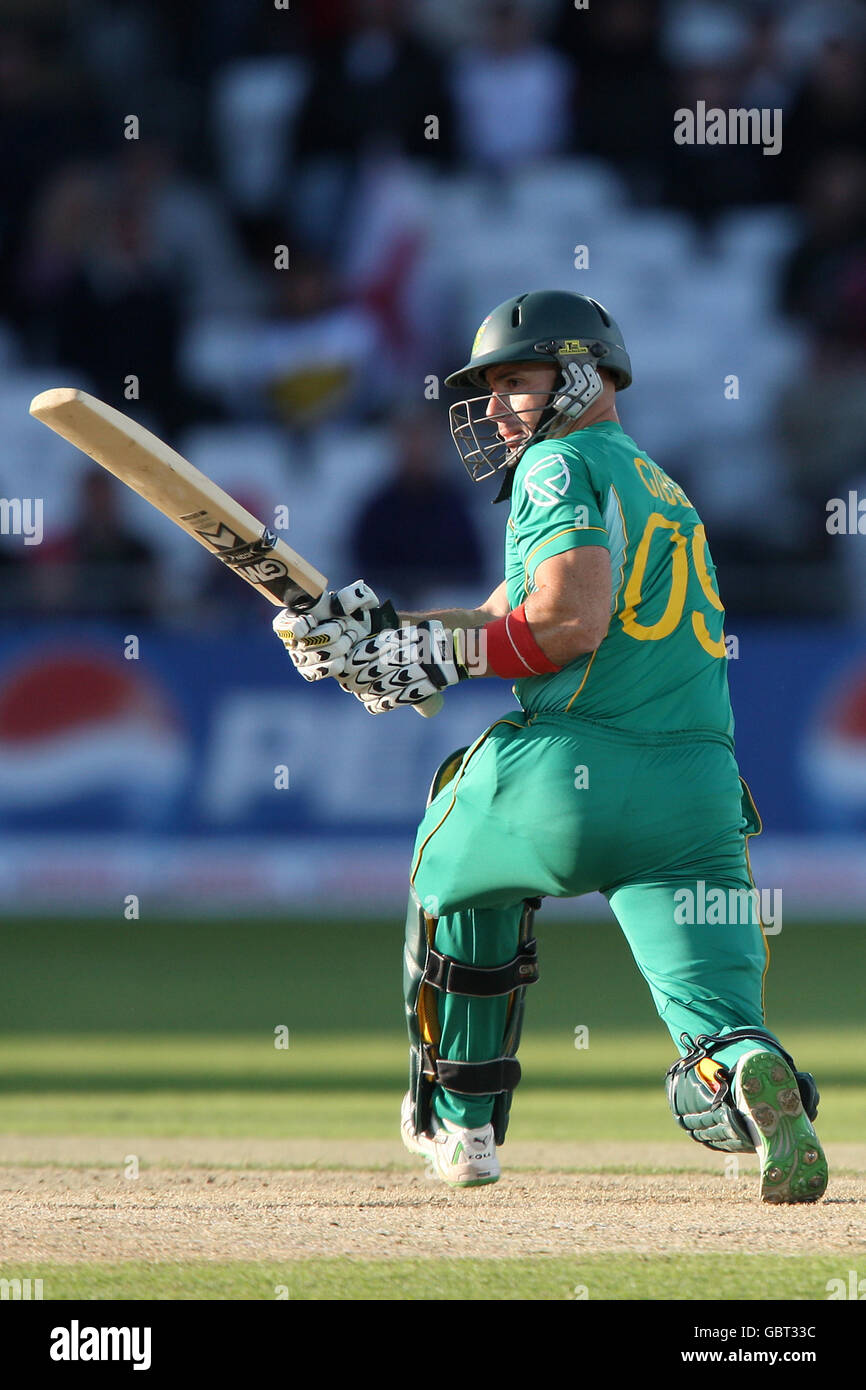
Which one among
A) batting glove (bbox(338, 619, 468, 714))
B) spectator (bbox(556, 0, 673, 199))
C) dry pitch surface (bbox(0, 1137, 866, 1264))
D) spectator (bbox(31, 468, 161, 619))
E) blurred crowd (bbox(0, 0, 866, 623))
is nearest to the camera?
dry pitch surface (bbox(0, 1137, 866, 1264))

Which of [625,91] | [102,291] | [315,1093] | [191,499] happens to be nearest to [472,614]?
[191,499]

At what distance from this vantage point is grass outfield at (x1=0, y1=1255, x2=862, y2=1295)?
3.34 metres

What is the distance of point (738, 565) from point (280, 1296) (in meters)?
8.30

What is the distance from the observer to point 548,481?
156 inches

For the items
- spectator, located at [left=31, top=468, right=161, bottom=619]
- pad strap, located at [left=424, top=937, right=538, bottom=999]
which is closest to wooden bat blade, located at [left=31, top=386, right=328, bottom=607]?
pad strap, located at [left=424, top=937, right=538, bottom=999]

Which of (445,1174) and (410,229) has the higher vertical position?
(410,229)

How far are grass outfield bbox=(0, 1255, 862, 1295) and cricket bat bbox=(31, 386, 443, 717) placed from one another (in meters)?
1.37

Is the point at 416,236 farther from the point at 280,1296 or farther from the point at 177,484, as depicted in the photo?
the point at 280,1296

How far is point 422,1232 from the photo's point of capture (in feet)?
12.7

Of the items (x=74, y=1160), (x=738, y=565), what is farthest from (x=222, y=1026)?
(x=738, y=565)

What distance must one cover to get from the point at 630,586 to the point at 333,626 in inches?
26.9

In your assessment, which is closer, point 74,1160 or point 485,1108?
point 485,1108

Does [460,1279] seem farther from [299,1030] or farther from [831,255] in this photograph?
[831,255]

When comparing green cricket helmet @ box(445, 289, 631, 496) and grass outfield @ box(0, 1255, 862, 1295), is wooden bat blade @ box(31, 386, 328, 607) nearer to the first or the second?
green cricket helmet @ box(445, 289, 631, 496)
